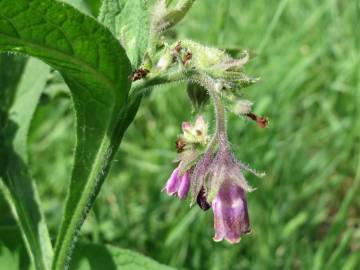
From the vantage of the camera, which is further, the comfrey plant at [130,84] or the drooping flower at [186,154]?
the drooping flower at [186,154]

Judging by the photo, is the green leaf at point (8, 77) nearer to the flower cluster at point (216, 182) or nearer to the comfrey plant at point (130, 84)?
the comfrey plant at point (130, 84)

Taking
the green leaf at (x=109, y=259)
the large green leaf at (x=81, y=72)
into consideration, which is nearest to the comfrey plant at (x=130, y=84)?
the large green leaf at (x=81, y=72)

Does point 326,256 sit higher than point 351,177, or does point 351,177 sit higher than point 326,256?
point 351,177

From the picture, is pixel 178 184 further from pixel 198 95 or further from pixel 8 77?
pixel 8 77

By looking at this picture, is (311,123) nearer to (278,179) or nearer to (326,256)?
(278,179)

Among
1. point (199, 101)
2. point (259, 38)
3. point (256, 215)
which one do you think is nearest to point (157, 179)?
point (256, 215)

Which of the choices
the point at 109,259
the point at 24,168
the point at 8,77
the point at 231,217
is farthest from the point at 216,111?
the point at 8,77
